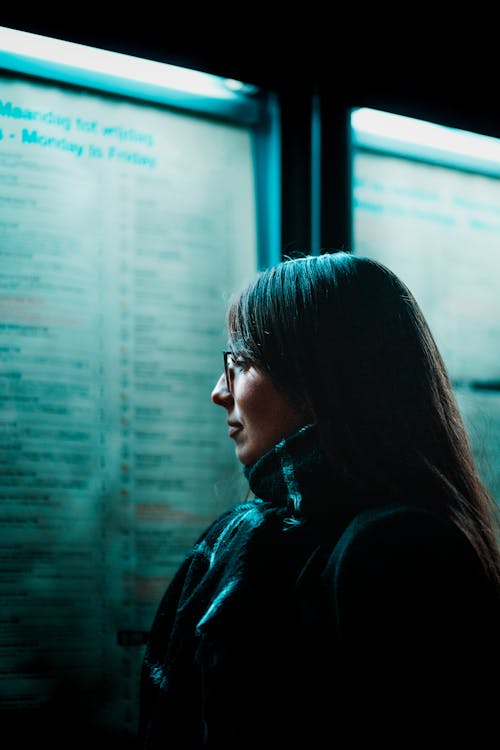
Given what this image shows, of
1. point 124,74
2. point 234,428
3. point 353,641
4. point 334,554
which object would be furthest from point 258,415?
point 124,74

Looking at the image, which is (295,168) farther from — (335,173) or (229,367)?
(229,367)

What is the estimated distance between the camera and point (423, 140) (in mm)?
2162

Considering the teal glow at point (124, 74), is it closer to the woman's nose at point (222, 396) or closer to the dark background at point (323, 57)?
the dark background at point (323, 57)

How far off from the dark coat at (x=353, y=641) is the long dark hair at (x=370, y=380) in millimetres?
122

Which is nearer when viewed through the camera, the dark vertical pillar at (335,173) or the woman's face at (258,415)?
the woman's face at (258,415)

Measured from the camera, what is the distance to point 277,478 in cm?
145

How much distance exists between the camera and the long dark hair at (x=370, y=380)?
53.7 inches

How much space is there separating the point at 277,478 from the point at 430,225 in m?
1.10

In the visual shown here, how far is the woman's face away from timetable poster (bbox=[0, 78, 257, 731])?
0.29 m

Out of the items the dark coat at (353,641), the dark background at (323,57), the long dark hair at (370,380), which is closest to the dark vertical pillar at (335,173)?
the dark background at (323,57)

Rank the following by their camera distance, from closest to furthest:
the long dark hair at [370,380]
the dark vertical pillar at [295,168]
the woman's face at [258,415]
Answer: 1. the long dark hair at [370,380]
2. the woman's face at [258,415]
3. the dark vertical pillar at [295,168]

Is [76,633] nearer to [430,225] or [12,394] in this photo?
[12,394]

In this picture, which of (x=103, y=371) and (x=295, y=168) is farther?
(x=295, y=168)

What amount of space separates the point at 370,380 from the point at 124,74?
1.01 m
